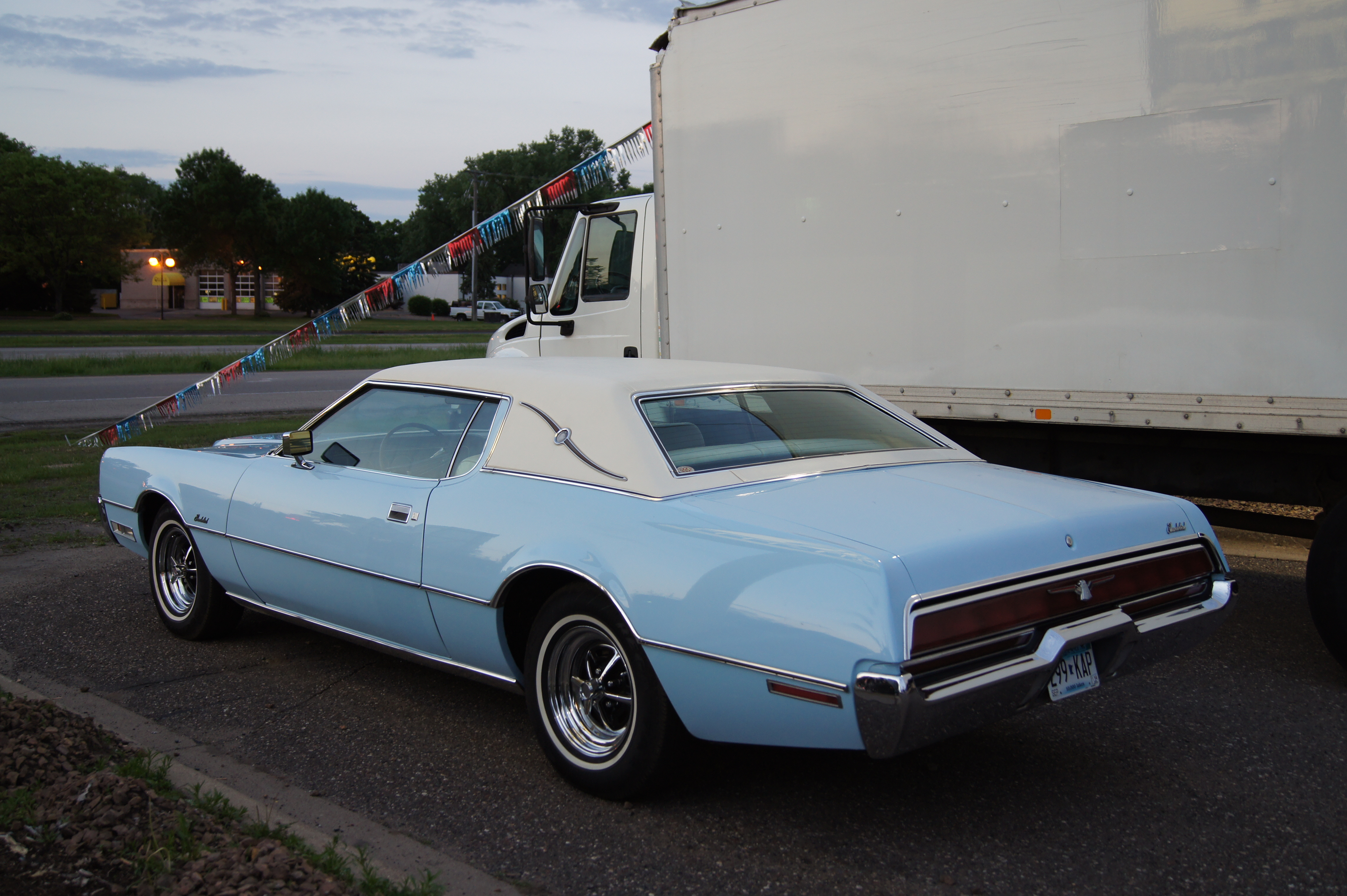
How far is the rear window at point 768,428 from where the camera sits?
3.62 m

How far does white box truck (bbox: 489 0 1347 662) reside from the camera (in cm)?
453

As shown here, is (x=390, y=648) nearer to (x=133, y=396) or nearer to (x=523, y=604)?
(x=523, y=604)

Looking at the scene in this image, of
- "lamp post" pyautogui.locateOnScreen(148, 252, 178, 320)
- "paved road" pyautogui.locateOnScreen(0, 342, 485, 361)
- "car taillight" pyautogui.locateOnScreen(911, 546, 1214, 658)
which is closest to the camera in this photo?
"car taillight" pyautogui.locateOnScreen(911, 546, 1214, 658)

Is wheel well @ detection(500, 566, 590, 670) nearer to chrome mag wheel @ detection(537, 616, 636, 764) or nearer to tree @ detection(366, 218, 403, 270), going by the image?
chrome mag wheel @ detection(537, 616, 636, 764)

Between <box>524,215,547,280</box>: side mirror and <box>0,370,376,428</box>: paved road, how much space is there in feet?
27.4

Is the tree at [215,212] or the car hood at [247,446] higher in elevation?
the tree at [215,212]

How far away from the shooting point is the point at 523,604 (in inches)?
141

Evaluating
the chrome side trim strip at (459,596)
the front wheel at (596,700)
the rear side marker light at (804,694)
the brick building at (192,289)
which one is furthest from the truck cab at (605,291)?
the brick building at (192,289)

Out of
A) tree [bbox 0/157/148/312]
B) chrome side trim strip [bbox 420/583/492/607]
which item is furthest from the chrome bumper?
tree [bbox 0/157/148/312]

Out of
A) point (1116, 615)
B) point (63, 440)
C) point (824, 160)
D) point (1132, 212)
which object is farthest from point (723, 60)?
point (63, 440)

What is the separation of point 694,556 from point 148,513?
348 cm

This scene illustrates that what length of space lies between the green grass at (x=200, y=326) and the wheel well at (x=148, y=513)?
98.4ft

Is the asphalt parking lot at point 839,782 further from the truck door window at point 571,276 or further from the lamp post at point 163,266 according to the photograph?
the lamp post at point 163,266

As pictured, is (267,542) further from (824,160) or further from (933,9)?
(933,9)
